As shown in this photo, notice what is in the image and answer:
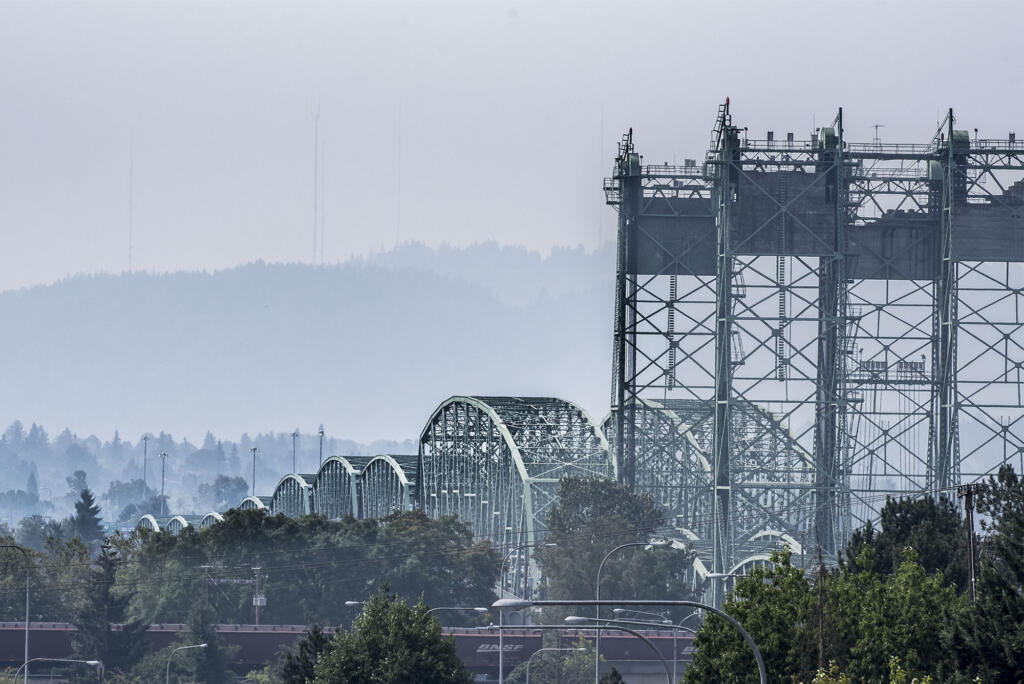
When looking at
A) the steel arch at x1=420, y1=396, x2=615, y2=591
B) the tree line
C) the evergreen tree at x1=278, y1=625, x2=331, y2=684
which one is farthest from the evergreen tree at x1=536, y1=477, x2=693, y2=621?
the tree line

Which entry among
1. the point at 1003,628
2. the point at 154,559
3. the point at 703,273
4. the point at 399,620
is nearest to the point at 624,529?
the point at 703,273

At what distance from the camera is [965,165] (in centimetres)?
11938

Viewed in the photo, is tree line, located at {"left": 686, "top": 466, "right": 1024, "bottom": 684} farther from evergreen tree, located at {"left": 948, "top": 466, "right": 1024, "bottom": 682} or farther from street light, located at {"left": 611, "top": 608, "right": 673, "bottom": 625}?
street light, located at {"left": 611, "top": 608, "right": 673, "bottom": 625}

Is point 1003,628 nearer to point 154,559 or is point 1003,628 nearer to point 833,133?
point 833,133

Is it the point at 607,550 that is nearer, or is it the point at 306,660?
the point at 306,660

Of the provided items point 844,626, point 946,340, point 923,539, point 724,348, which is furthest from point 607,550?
point 844,626

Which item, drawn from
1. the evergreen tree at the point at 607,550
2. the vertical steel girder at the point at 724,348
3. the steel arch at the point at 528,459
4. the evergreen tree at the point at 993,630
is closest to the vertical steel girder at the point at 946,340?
the vertical steel girder at the point at 724,348

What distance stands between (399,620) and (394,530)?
100 metres

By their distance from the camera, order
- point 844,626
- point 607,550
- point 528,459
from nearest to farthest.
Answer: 1. point 844,626
2. point 607,550
3. point 528,459

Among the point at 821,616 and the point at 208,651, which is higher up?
the point at 821,616

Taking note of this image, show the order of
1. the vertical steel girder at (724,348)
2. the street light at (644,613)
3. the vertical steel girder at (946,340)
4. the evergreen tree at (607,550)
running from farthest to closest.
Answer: the evergreen tree at (607,550) < the street light at (644,613) < the vertical steel girder at (724,348) < the vertical steel girder at (946,340)

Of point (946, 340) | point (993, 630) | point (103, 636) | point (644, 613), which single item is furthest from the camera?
point (644, 613)

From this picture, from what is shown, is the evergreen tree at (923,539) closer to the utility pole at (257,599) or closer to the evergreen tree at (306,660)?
the evergreen tree at (306,660)

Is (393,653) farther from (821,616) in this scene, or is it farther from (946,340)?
(946,340)
